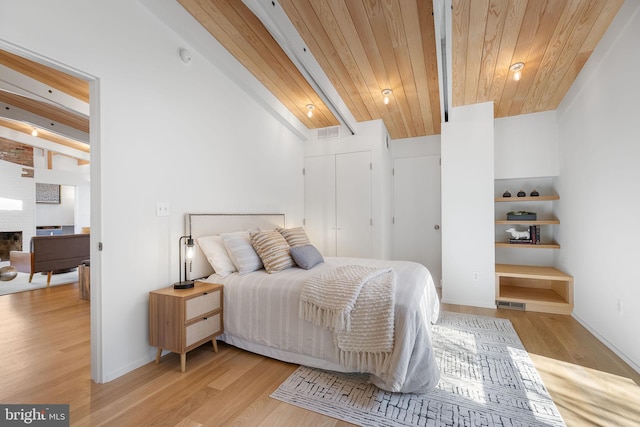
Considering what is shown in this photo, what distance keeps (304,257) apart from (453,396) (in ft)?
5.10

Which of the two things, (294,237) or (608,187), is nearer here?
(608,187)

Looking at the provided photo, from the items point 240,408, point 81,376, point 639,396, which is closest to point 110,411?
point 81,376

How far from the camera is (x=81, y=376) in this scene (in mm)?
1946

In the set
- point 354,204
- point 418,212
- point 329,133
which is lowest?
point 418,212

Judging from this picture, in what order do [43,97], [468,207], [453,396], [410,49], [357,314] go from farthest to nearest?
[468,207] < [43,97] < [410,49] < [357,314] < [453,396]

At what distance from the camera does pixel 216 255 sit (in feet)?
8.48

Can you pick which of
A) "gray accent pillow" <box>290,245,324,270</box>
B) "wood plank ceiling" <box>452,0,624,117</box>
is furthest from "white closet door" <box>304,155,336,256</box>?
"wood plank ceiling" <box>452,0,624,117</box>

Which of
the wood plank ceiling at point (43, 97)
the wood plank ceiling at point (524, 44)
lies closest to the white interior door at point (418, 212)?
the wood plank ceiling at point (524, 44)

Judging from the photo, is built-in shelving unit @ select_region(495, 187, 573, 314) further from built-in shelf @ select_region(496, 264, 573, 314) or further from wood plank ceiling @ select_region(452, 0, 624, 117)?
wood plank ceiling @ select_region(452, 0, 624, 117)

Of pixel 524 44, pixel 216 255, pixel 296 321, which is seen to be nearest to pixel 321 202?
pixel 216 255

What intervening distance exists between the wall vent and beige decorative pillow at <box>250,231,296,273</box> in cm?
227

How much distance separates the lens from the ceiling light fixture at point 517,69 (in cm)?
276

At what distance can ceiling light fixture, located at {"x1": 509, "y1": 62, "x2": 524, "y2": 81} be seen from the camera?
2764 mm

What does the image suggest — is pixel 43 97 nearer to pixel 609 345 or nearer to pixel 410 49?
pixel 410 49
